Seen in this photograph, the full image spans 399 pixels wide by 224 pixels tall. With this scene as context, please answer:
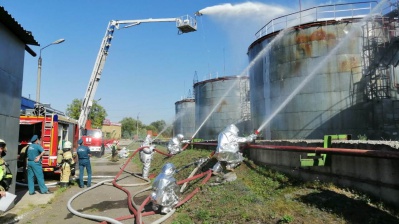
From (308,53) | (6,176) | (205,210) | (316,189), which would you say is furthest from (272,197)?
(308,53)

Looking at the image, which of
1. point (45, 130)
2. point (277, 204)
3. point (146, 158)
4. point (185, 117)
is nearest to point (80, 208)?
point (45, 130)

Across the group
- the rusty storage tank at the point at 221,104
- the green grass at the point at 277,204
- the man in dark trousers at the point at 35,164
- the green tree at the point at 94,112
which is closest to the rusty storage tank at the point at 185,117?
the rusty storage tank at the point at 221,104

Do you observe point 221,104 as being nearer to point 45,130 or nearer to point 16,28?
point 45,130

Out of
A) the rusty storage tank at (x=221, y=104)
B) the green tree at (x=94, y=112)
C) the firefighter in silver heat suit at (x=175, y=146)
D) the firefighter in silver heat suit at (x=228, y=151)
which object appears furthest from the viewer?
the green tree at (x=94, y=112)

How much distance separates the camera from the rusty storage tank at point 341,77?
13469 millimetres

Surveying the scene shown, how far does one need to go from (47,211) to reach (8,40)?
14.2 ft

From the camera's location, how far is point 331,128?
1377 centimetres

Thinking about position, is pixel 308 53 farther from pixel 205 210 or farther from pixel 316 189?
pixel 205 210

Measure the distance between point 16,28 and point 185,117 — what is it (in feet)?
111

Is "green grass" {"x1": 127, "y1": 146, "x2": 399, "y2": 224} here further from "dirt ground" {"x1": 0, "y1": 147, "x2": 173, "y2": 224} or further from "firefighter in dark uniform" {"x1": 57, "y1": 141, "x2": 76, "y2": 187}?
"firefighter in dark uniform" {"x1": 57, "y1": 141, "x2": 76, "y2": 187}

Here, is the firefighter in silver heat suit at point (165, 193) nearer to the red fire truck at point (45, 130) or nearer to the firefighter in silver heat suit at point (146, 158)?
the firefighter in silver heat suit at point (146, 158)

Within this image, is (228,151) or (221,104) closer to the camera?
(228,151)

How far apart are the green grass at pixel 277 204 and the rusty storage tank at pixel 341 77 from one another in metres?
6.70

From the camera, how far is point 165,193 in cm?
691
